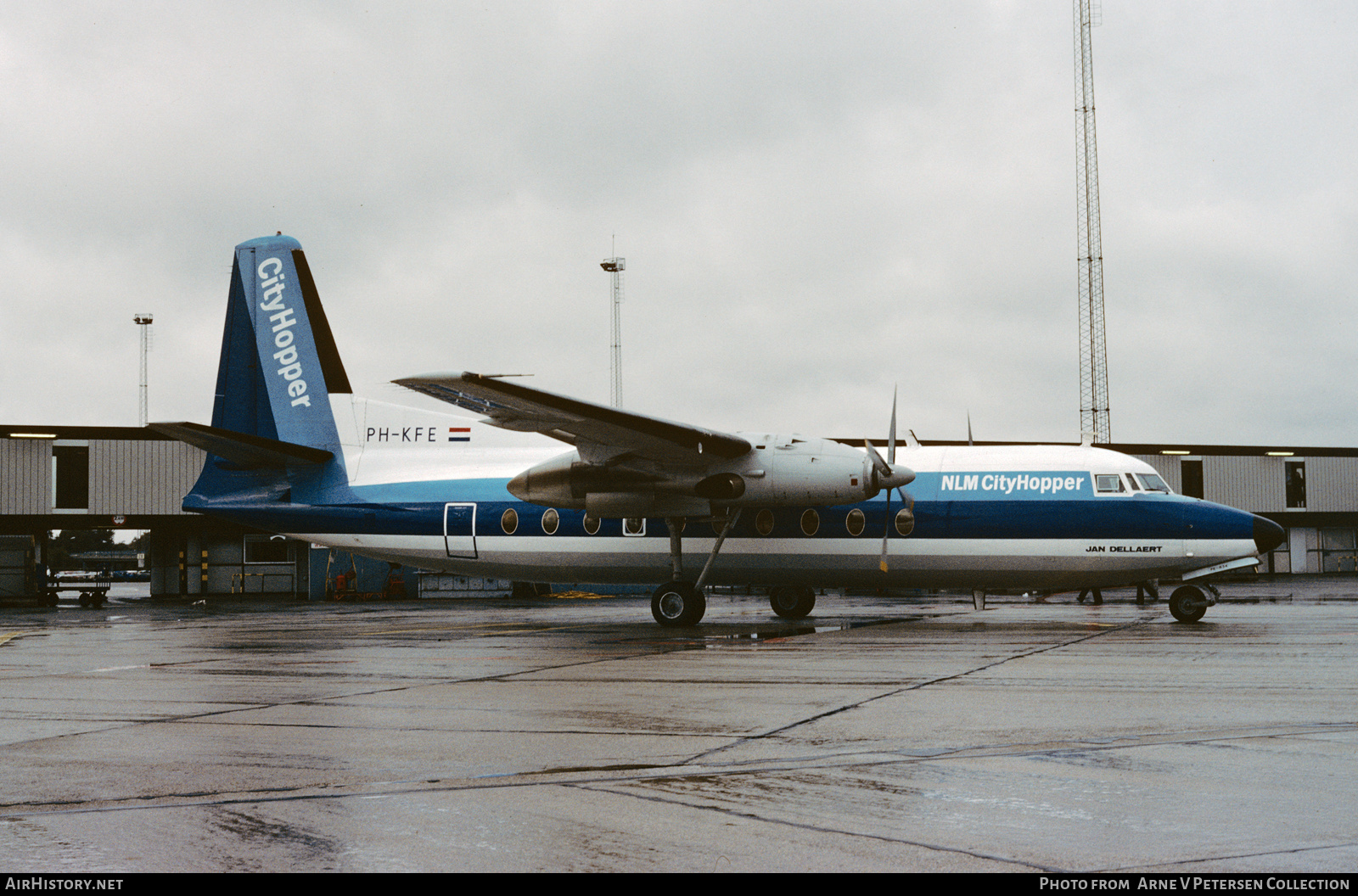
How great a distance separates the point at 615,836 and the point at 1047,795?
2506mm

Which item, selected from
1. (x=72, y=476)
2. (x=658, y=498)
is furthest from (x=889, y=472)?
(x=72, y=476)

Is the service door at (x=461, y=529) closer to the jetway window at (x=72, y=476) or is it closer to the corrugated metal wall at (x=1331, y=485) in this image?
the jetway window at (x=72, y=476)

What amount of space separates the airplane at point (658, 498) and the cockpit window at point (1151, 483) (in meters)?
0.04

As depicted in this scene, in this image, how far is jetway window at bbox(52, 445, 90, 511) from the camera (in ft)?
142

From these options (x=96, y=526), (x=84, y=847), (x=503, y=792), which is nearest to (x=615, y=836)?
(x=503, y=792)

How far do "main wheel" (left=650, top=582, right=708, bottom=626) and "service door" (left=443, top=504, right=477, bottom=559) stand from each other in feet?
13.8

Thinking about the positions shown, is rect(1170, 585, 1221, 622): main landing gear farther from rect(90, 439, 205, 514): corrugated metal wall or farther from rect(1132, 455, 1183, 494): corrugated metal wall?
rect(90, 439, 205, 514): corrugated metal wall

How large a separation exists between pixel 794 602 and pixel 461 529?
23.7 ft

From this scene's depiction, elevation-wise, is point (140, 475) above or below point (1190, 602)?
above

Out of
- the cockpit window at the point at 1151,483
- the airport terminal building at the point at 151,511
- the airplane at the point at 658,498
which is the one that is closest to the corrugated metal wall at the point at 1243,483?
the airport terminal building at the point at 151,511

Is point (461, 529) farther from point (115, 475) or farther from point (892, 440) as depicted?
point (115, 475)

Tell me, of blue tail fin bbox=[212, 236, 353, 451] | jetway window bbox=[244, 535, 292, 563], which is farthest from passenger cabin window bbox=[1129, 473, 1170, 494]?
jetway window bbox=[244, 535, 292, 563]

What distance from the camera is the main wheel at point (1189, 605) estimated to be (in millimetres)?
20047

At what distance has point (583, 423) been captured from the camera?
18766 mm
